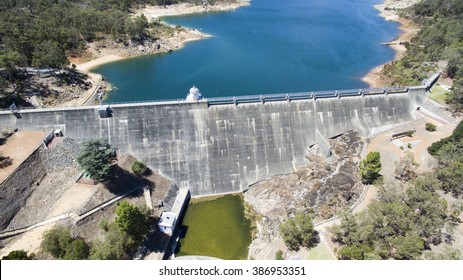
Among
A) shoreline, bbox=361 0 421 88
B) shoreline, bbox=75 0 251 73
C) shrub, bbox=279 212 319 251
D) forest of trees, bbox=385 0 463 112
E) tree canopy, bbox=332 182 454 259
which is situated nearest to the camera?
tree canopy, bbox=332 182 454 259

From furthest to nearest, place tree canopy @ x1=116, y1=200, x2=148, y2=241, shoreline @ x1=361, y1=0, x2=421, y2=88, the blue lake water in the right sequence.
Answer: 1. shoreline @ x1=361, y1=0, x2=421, y2=88
2. the blue lake water
3. tree canopy @ x1=116, y1=200, x2=148, y2=241

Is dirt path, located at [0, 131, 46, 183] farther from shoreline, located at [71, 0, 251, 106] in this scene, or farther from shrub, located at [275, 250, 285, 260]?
shrub, located at [275, 250, 285, 260]

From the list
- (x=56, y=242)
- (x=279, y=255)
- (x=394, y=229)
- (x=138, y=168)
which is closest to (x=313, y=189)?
(x=394, y=229)

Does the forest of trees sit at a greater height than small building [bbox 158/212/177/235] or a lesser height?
greater

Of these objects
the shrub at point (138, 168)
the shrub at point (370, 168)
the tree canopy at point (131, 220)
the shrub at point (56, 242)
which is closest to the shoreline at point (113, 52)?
the shrub at point (138, 168)

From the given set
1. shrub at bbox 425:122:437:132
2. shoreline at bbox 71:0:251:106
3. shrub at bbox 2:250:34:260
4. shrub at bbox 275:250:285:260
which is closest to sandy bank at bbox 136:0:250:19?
shoreline at bbox 71:0:251:106

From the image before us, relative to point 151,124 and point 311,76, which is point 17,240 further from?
point 311,76

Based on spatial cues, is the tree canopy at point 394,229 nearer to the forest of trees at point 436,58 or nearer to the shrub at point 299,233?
the shrub at point 299,233
